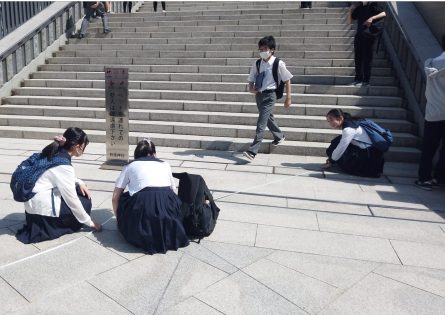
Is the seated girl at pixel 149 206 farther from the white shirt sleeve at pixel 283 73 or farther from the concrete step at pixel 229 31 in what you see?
the concrete step at pixel 229 31

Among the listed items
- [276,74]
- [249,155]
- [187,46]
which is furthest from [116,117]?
[187,46]

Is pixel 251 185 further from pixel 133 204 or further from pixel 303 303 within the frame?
pixel 303 303

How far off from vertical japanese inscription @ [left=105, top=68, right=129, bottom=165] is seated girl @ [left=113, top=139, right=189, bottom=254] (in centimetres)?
261

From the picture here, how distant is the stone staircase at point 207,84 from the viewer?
316 inches

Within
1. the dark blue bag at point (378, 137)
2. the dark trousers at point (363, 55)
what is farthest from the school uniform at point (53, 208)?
the dark trousers at point (363, 55)

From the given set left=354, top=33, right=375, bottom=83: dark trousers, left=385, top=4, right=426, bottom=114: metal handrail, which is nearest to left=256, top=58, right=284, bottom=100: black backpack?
left=354, top=33, right=375, bottom=83: dark trousers

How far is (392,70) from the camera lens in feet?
30.2

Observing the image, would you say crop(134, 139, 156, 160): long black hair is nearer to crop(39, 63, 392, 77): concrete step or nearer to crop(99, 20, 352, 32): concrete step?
crop(39, 63, 392, 77): concrete step

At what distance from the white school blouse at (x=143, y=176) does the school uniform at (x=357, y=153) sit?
11.2ft

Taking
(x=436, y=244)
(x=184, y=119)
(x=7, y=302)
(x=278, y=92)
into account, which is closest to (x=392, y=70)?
(x=278, y=92)

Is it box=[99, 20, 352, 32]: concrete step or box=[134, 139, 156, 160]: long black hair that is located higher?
box=[99, 20, 352, 32]: concrete step

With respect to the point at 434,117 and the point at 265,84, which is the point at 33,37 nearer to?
the point at 265,84

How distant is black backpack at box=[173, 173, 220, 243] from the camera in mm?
3869

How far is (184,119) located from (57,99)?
325 centimetres
